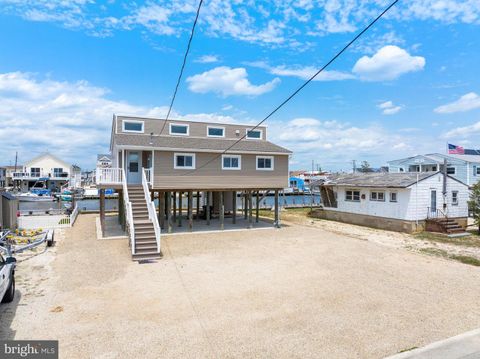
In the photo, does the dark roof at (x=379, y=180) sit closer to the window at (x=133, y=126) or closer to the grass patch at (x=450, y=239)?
the grass patch at (x=450, y=239)

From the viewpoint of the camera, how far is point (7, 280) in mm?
7820

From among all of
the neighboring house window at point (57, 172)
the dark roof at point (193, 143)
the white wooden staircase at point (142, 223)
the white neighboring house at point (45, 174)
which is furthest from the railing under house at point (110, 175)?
the neighboring house window at point (57, 172)

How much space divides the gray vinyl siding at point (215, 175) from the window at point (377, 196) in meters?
7.68

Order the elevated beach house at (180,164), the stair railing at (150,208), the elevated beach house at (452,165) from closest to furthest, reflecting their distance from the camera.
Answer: the stair railing at (150,208) < the elevated beach house at (180,164) < the elevated beach house at (452,165)

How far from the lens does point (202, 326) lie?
23.5ft

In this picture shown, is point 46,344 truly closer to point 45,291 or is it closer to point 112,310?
point 112,310

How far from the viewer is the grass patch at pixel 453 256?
13.4 m

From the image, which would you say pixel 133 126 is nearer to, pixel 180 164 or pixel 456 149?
pixel 180 164

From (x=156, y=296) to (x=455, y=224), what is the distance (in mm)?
20875

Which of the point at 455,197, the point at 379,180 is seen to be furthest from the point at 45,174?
the point at 455,197

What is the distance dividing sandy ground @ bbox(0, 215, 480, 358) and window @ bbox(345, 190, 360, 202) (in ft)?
39.0

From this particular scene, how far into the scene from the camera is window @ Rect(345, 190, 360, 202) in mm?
26203

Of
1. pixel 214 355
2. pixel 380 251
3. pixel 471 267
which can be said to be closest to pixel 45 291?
pixel 214 355

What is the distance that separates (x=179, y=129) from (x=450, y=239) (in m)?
18.7
